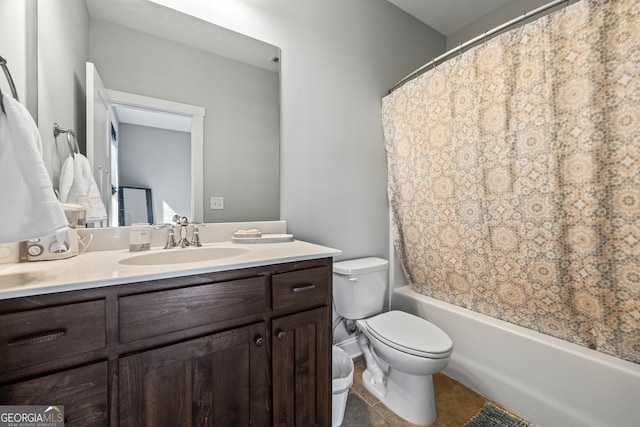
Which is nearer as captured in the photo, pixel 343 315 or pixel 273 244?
pixel 273 244

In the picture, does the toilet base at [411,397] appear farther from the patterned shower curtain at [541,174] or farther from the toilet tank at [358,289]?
the patterned shower curtain at [541,174]

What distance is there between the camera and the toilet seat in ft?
4.09

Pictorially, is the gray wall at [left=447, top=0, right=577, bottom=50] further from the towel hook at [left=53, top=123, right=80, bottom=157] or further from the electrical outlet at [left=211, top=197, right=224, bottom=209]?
the towel hook at [left=53, top=123, right=80, bottom=157]

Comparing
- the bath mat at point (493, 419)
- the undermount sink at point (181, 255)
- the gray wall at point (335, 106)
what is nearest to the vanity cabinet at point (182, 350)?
the undermount sink at point (181, 255)

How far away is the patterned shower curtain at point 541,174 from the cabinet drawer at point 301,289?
3.34 ft

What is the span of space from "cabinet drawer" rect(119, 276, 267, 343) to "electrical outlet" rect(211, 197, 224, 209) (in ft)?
2.03

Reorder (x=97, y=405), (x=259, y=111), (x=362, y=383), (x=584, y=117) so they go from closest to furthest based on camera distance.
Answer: (x=97, y=405) → (x=584, y=117) → (x=259, y=111) → (x=362, y=383)

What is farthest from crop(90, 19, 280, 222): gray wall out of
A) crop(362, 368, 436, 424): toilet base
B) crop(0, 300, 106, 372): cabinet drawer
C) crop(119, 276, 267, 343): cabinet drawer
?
Result: crop(362, 368, 436, 424): toilet base

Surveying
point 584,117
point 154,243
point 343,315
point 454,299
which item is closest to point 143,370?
point 154,243

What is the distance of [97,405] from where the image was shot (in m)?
0.70

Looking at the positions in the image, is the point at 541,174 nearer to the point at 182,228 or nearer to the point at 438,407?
the point at 438,407

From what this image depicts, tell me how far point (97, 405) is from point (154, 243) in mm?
681

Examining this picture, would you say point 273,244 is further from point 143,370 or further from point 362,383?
point 362,383

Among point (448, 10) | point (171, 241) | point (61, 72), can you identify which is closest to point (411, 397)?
point (171, 241)
